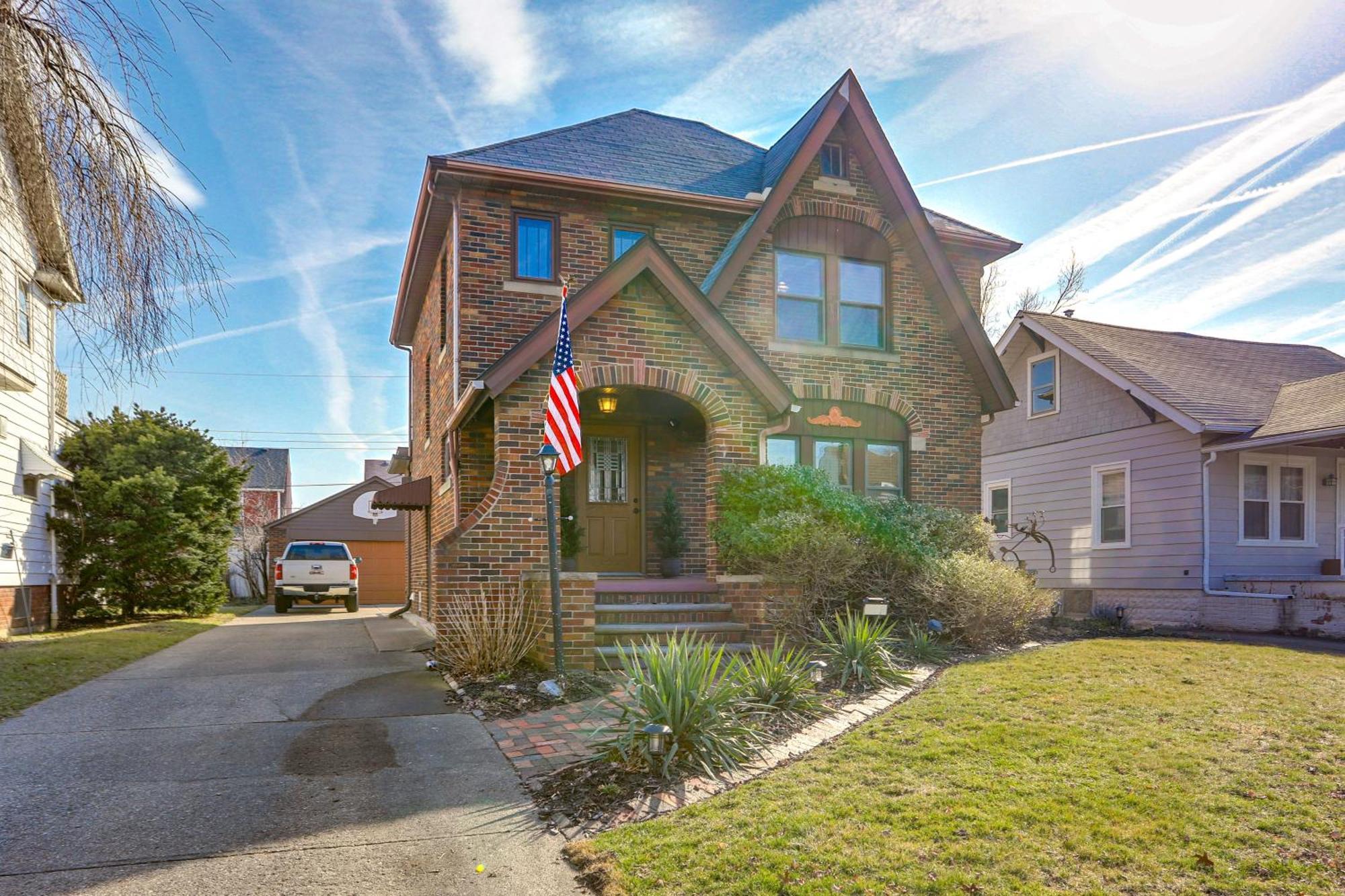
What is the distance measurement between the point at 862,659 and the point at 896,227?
8.61m

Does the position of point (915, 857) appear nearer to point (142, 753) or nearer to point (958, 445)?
point (142, 753)

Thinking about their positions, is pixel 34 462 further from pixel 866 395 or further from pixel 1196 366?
pixel 1196 366

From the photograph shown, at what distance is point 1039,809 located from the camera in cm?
454

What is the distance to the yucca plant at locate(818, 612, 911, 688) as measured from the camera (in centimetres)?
777

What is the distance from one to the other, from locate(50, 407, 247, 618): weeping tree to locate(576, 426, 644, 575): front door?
9.16 metres

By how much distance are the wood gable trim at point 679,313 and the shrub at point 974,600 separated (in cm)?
278

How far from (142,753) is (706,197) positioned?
401 inches

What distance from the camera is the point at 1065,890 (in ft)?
12.2

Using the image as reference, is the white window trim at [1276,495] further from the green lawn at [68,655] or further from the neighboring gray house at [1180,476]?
the green lawn at [68,655]

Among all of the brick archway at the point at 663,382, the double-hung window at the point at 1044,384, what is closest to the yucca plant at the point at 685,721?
the brick archway at the point at 663,382

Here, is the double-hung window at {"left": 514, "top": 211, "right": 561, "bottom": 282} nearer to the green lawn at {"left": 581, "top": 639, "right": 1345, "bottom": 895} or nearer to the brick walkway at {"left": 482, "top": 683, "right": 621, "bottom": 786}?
the brick walkway at {"left": 482, "top": 683, "right": 621, "bottom": 786}

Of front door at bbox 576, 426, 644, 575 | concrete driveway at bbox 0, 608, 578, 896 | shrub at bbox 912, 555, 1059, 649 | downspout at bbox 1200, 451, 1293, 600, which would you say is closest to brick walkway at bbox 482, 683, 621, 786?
concrete driveway at bbox 0, 608, 578, 896

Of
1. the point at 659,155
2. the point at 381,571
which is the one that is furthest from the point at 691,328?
the point at 381,571

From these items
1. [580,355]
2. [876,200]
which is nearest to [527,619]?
[580,355]
